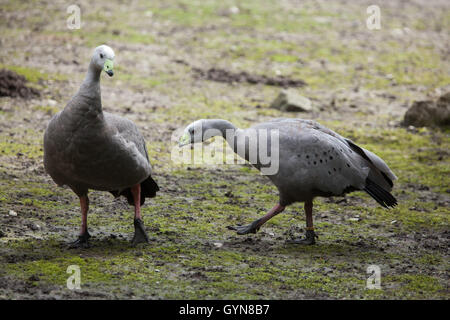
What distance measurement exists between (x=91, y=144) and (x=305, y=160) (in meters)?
1.98

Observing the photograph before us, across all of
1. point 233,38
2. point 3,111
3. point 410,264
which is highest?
point 233,38

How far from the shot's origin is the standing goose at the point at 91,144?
225 inches

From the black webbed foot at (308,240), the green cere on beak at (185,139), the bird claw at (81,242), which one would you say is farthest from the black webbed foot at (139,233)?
the black webbed foot at (308,240)

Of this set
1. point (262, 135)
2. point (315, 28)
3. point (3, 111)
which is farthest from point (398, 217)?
point (315, 28)

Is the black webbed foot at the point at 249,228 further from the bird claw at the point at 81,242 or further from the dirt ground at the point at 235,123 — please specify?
the bird claw at the point at 81,242

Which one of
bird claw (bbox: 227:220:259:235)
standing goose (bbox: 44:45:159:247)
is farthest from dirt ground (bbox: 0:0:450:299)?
standing goose (bbox: 44:45:159:247)

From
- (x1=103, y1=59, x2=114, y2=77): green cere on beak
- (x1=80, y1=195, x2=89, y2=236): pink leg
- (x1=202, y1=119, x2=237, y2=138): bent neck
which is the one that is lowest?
(x1=80, y1=195, x2=89, y2=236): pink leg

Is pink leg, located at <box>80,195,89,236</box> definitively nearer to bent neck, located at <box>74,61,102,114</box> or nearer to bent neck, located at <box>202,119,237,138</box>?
bent neck, located at <box>74,61,102,114</box>

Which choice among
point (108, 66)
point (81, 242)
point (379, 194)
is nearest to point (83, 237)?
point (81, 242)

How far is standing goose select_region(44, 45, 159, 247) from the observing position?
5.72 m

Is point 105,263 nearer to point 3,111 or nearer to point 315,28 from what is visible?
point 3,111

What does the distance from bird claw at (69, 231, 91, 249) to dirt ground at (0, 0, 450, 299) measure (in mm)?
125

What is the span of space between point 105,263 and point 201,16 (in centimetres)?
1127
